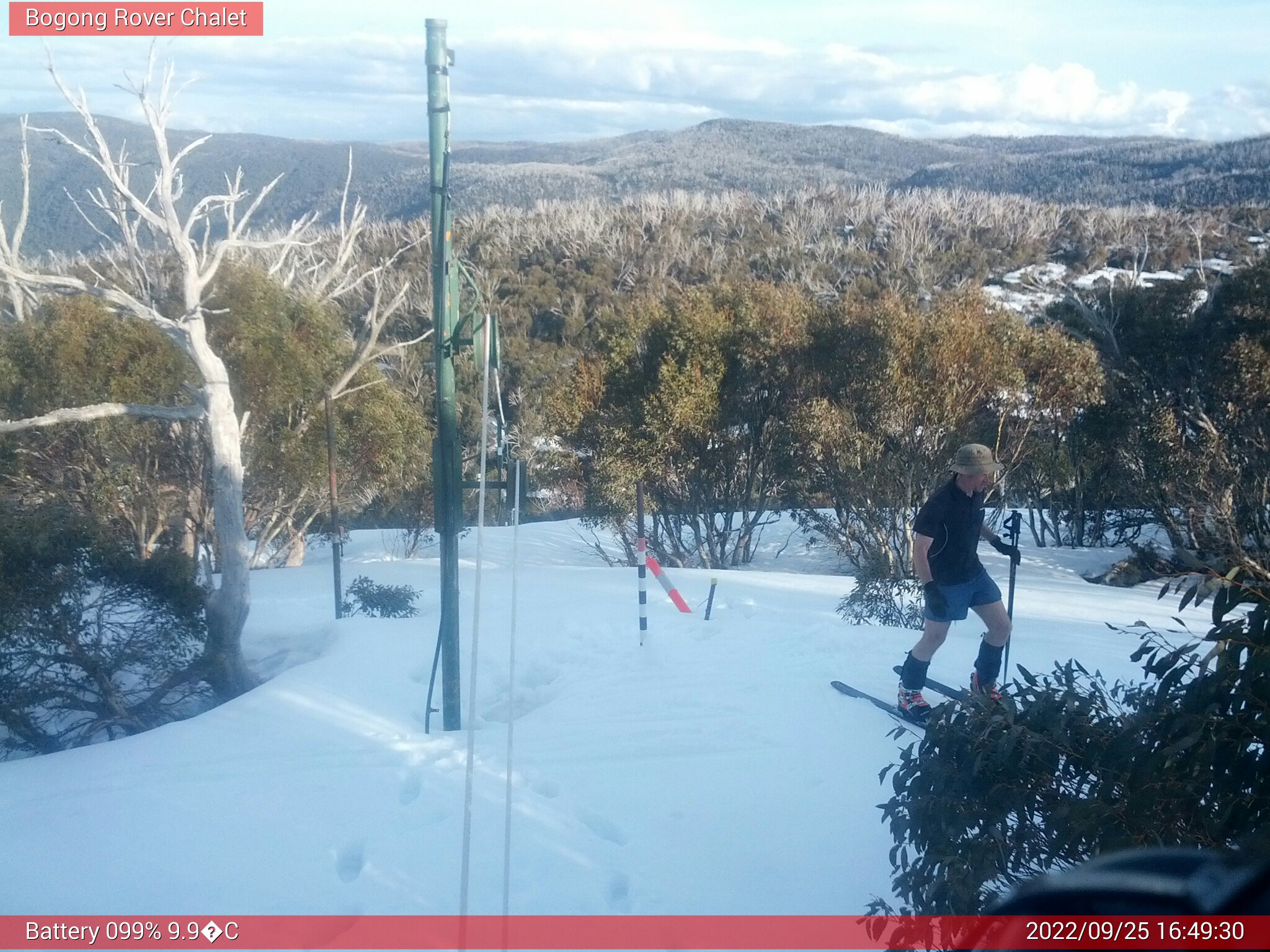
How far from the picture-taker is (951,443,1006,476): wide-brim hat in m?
5.40

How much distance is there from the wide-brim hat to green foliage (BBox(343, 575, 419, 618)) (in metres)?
7.20

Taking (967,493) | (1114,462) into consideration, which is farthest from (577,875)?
(1114,462)

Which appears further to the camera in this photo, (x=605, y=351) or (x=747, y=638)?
(x=605, y=351)

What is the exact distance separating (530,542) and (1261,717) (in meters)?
16.2

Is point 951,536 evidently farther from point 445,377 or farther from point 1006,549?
point 445,377

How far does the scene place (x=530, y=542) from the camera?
18.2 m

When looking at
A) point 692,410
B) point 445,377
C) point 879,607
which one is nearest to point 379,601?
point 692,410

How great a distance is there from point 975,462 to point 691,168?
7116cm

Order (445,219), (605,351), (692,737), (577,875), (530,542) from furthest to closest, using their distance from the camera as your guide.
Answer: (530,542) < (605,351) < (445,219) < (692,737) < (577,875)

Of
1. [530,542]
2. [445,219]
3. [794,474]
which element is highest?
[445,219]

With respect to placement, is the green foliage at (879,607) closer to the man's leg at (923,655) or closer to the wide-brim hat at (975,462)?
the man's leg at (923,655)

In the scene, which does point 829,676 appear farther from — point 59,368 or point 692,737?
point 59,368

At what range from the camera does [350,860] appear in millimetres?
4246

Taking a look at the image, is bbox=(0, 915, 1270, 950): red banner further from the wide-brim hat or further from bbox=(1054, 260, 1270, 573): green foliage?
bbox=(1054, 260, 1270, 573): green foliage
